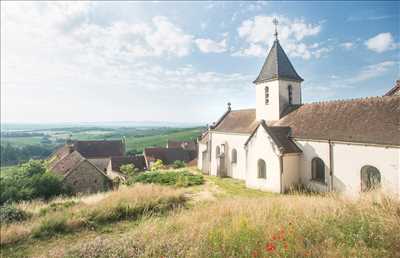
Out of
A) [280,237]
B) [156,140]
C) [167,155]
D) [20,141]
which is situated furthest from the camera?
[20,141]

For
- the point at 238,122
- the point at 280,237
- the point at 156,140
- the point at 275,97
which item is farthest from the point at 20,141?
the point at 280,237

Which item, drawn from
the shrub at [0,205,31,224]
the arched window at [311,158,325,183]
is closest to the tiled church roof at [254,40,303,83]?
the arched window at [311,158,325,183]

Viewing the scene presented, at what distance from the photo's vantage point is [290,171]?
18.5 metres

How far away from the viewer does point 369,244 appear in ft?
14.6

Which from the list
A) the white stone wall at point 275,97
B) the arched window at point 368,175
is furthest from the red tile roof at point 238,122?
the arched window at point 368,175

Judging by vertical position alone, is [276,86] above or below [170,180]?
above

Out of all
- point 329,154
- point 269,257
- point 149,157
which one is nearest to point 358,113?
point 329,154

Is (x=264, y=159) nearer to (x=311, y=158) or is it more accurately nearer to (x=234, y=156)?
(x=311, y=158)

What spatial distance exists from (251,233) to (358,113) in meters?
15.4

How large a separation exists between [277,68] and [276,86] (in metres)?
1.76

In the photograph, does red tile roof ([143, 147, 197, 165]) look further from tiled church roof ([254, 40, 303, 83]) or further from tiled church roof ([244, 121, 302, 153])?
tiled church roof ([244, 121, 302, 153])

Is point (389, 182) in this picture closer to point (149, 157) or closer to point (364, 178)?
point (364, 178)

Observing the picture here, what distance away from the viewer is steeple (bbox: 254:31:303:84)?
74.4ft

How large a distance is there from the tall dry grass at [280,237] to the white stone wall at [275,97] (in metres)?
16.9
